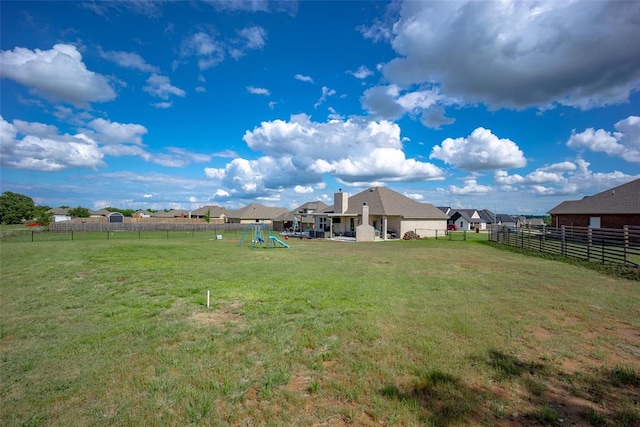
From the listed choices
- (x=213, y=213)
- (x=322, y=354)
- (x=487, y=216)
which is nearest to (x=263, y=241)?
(x=322, y=354)

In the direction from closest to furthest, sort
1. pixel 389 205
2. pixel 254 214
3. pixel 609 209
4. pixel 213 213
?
1. pixel 609 209
2. pixel 389 205
3. pixel 254 214
4. pixel 213 213

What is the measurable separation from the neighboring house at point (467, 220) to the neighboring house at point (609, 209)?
102 ft

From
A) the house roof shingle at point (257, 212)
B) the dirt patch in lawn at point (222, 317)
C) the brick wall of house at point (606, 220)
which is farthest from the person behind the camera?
the house roof shingle at point (257, 212)

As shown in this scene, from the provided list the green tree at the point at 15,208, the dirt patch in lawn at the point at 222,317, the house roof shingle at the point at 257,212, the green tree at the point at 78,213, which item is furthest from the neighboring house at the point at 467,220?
the green tree at the point at 15,208

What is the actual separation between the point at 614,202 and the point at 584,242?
53.8ft

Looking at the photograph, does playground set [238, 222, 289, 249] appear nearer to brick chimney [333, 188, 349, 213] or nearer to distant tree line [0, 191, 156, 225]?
brick chimney [333, 188, 349, 213]

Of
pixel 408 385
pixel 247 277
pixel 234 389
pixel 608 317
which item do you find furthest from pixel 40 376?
pixel 608 317

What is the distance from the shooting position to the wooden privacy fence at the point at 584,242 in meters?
13.4

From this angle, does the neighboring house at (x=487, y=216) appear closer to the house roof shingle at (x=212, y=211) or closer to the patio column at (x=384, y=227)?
the patio column at (x=384, y=227)

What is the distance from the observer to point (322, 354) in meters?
4.79

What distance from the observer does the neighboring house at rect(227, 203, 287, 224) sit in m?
67.8

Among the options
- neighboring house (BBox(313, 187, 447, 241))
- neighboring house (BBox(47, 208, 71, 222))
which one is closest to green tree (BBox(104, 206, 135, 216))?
neighboring house (BBox(47, 208, 71, 222))

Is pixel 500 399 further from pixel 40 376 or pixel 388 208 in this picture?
pixel 388 208

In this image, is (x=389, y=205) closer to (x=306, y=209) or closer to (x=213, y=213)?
(x=306, y=209)
